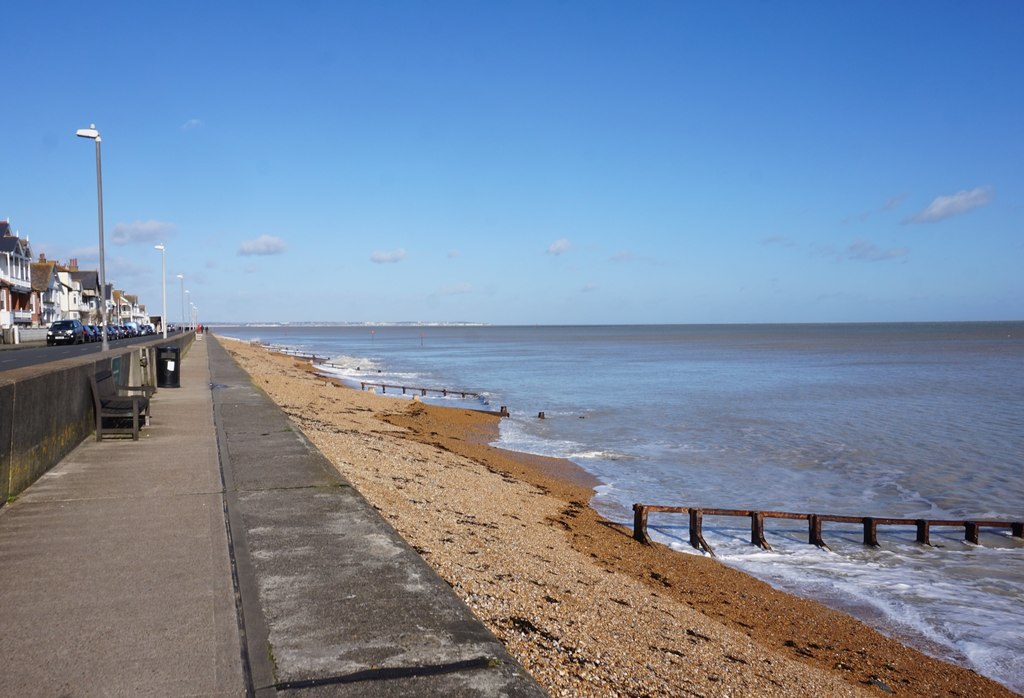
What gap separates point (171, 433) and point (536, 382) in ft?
113

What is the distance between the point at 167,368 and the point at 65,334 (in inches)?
1164

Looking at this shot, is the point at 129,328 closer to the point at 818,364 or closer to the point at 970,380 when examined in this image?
the point at 818,364

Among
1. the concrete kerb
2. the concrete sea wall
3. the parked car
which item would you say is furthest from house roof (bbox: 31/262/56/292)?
the concrete kerb

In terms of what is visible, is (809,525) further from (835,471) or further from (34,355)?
(34,355)

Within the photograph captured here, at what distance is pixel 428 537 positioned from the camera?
8.48 meters

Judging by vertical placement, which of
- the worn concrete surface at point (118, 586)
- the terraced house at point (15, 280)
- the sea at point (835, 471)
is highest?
the terraced house at point (15, 280)

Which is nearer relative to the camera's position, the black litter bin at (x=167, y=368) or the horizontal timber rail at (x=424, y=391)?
the black litter bin at (x=167, y=368)

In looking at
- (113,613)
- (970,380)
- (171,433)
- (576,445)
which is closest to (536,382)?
(576,445)

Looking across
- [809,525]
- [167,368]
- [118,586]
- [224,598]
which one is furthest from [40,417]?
[167,368]

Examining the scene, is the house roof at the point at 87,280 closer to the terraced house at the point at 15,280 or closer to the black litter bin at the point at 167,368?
the terraced house at the point at 15,280

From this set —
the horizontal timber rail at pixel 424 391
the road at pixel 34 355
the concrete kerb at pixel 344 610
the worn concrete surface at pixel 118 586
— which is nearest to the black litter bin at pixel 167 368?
the road at pixel 34 355

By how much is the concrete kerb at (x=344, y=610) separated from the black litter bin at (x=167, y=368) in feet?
42.8

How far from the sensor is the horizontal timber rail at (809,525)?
38.8 feet

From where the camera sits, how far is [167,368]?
1916cm
